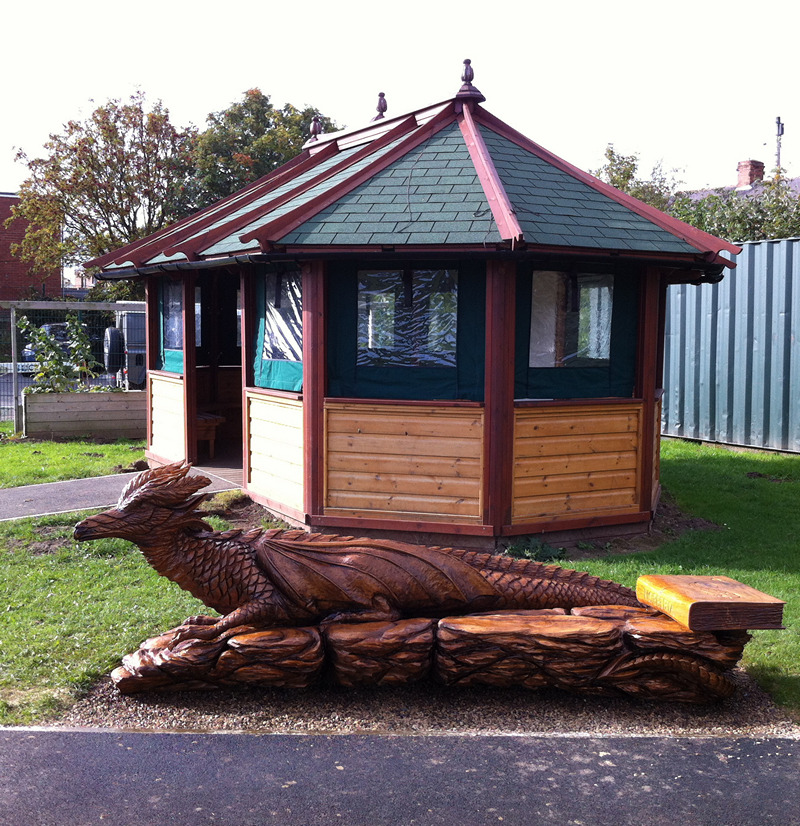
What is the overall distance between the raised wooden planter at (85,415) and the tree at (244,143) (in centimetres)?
1500

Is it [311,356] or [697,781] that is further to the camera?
[311,356]

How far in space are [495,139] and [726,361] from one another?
697 cm

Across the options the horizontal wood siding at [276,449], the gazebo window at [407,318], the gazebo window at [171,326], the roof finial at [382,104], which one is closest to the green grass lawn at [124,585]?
the horizontal wood siding at [276,449]

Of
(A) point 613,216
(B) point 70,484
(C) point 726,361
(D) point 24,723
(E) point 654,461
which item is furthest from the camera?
(C) point 726,361

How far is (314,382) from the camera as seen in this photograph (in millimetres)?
8445

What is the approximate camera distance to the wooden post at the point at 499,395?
26.2 feet

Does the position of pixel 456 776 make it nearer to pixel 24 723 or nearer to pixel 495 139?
pixel 24 723

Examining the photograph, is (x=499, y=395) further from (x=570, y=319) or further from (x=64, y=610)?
(x=64, y=610)

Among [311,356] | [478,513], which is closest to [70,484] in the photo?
[311,356]

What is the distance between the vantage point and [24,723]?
465cm

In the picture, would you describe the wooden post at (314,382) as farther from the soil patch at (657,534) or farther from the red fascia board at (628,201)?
the red fascia board at (628,201)

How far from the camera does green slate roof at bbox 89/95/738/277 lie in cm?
786

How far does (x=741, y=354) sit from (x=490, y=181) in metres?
7.63

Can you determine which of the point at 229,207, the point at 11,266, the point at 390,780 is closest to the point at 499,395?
the point at 390,780
